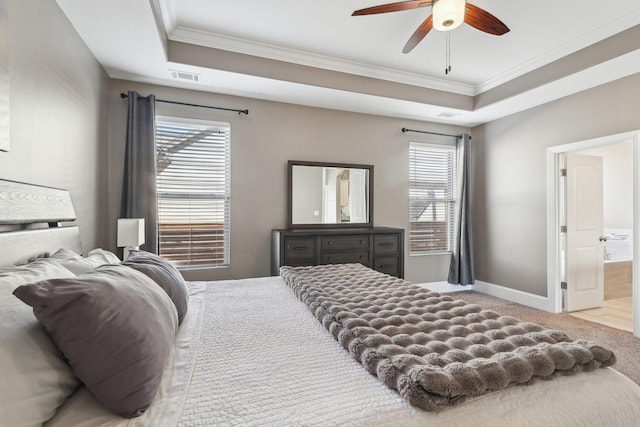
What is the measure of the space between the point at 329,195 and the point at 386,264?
3.74ft

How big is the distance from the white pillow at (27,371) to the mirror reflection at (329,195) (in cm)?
304

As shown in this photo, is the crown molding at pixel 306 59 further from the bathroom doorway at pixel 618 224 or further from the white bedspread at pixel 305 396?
the white bedspread at pixel 305 396

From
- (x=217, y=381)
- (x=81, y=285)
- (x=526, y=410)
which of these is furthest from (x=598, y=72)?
(x=81, y=285)

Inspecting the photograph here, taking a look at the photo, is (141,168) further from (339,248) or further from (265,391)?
(265,391)

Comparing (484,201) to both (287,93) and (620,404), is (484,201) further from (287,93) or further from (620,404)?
(620,404)

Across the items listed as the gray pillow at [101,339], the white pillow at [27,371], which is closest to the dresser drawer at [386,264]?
the gray pillow at [101,339]

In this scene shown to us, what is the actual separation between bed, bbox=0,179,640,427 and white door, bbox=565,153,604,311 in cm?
347

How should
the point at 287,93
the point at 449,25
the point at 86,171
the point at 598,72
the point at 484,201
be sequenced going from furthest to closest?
the point at 484,201 < the point at 287,93 < the point at 598,72 < the point at 86,171 < the point at 449,25

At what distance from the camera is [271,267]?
12.2ft

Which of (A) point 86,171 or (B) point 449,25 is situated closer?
(B) point 449,25

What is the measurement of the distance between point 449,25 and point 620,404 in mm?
2183

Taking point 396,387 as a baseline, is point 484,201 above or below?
above

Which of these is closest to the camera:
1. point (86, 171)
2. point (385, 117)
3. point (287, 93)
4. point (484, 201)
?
point (86, 171)

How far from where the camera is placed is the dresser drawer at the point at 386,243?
3766 mm
